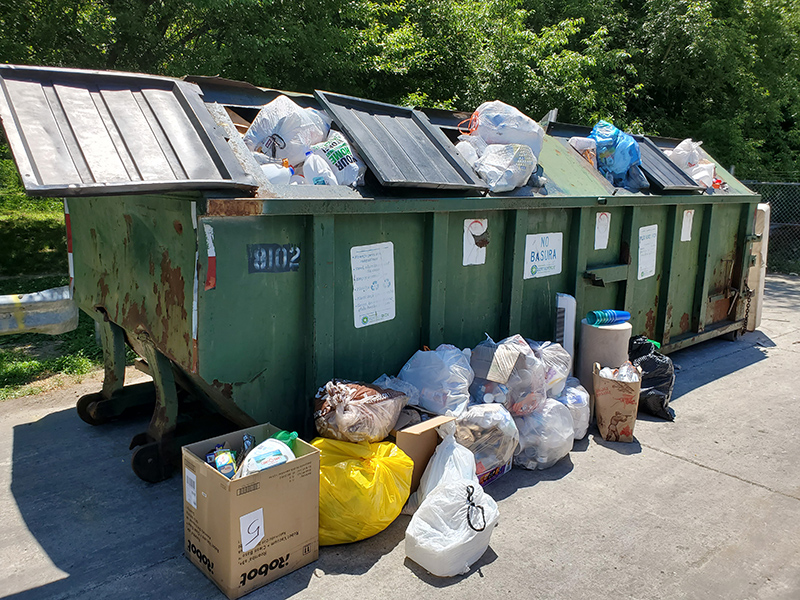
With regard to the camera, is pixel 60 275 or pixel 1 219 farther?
pixel 1 219

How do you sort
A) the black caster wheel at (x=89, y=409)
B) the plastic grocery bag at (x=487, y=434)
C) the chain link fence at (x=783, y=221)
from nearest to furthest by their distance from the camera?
the plastic grocery bag at (x=487, y=434)
the black caster wheel at (x=89, y=409)
the chain link fence at (x=783, y=221)

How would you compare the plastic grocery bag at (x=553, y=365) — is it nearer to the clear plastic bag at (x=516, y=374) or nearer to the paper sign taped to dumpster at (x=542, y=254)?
the clear plastic bag at (x=516, y=374)

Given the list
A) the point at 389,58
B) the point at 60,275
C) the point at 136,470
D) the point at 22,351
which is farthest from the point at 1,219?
the point at 136,470

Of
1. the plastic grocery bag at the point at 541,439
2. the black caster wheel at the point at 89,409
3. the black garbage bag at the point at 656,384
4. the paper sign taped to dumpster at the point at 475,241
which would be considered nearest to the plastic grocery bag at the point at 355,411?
the plastic grocery bag at the point at 541,439

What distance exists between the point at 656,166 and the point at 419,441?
367 centimetres

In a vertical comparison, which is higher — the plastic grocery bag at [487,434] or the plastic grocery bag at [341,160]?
the plastic grocery bag at [341,160]

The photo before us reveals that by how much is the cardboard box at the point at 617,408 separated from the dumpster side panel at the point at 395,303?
1289 millimetres

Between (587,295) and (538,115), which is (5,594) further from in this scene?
(538,115)

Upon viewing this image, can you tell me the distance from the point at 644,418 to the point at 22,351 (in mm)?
5118

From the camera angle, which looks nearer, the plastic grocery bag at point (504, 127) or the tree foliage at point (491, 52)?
the plastic grocery bag at point (504, 127)

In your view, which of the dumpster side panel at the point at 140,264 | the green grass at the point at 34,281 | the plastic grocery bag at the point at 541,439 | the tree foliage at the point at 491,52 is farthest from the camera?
the tree foliage at the point at 491,52

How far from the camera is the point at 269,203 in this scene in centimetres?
271

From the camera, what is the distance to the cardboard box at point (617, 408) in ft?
12.7

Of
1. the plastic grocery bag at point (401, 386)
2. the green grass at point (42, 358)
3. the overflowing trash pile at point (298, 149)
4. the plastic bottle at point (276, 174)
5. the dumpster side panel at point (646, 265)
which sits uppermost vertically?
the overflowing trash pile at point (298, 149)
